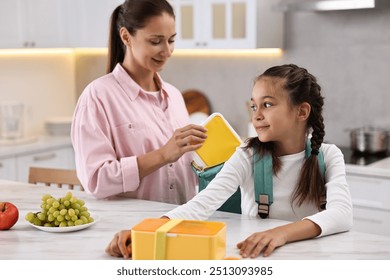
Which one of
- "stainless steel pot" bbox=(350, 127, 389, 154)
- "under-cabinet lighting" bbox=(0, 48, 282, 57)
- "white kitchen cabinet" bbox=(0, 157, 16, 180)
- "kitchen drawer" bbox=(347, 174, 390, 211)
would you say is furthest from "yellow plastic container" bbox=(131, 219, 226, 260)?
"under-cabinet lighting" bbox=(0, 48, 282, 57)

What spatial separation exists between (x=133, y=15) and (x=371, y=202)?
1786mm

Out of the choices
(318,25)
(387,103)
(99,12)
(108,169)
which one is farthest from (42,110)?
(108,169)

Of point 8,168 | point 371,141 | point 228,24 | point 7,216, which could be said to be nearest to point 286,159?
point 7,216

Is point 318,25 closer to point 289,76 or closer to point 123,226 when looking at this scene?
point 289,76

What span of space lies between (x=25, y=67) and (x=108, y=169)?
281 cm

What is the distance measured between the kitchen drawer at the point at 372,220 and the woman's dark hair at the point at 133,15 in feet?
5.59

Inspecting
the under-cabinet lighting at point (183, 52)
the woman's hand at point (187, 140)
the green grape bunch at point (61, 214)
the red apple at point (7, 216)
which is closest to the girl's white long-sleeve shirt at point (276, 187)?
the woman's hand at point (187, 140)

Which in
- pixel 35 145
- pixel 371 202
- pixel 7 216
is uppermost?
pixel 7 216

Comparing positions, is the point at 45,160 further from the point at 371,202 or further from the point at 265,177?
the point at 265,177

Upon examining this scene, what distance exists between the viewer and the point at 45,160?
4.34 m

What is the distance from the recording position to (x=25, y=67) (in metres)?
4.70

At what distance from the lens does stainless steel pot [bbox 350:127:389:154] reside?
3.65 m

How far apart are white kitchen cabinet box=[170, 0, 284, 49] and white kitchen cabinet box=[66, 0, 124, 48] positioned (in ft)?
2.05

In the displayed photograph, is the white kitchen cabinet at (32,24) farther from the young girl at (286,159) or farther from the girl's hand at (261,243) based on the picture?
the girl's hand at (261,243)
